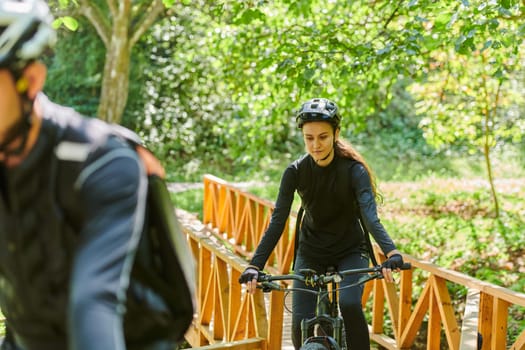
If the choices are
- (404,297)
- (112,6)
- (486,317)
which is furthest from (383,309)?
(112,6)

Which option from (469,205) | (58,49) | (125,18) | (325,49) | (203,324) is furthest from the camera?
(58,49)

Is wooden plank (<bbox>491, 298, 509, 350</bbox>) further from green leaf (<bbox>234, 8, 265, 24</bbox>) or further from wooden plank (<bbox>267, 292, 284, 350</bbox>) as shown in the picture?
green leaf (<bbox>234, 8, 265, 24</bbox>)

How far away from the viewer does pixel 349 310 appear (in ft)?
13.7

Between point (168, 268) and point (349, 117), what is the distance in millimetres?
8972

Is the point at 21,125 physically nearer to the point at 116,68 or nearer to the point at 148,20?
the point at 148,20

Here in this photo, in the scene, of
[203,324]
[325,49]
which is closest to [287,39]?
[325,49]

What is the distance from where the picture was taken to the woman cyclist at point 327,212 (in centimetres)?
420

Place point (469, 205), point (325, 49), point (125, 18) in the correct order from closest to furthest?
point (325, 49) → point (469, 205) → point (125, 18)

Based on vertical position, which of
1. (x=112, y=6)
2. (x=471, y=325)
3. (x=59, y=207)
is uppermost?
(x=112, y=6)

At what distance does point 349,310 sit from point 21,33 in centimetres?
314

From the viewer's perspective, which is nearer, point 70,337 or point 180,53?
point 70,337

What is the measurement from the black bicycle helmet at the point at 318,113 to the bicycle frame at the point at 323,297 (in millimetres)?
849

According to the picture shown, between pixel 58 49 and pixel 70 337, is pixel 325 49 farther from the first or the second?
pixel 58 49

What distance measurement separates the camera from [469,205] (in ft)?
46.3
